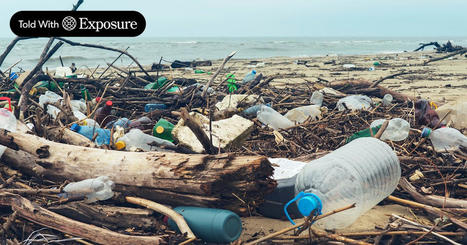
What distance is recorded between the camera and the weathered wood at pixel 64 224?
169 cm

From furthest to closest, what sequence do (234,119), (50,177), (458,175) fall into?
1. (234,119)
2. (458,175)
3. (50,177)

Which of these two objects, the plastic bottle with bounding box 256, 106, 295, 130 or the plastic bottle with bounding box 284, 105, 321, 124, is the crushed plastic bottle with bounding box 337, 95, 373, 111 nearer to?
the plastic bottle with bounding box 284, 105, 321, 124

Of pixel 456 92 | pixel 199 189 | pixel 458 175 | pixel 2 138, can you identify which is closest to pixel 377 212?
pixel 458 175

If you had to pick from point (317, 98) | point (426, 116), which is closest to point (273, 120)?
point (317, 98)

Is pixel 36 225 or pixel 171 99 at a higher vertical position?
pixel 171 99

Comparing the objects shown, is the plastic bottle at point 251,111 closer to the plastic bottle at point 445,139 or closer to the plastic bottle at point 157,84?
the plastic bottle at point 157,84

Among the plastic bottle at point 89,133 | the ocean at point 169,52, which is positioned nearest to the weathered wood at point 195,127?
the plastic bottle at point 89,133

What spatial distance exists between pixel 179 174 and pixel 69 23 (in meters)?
3.04

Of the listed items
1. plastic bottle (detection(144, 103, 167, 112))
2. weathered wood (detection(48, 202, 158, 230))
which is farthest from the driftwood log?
plastic bottle (detection(144, 103, 167, 112))

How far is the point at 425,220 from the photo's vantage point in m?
2.03

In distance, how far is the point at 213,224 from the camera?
1759 mm

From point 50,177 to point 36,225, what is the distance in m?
0.38

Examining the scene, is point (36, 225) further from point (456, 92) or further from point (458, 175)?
point (456, 92)

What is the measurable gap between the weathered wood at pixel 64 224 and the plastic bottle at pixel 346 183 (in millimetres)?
707
